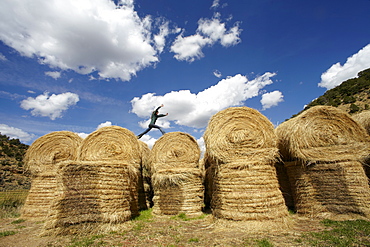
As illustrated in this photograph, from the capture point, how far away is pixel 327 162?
583 centimetres

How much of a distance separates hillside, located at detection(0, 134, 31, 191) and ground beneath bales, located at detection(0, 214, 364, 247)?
16.3 meters

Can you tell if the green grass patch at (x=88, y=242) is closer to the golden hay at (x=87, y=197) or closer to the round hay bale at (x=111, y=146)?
the golden hay at (x=87, y=197)

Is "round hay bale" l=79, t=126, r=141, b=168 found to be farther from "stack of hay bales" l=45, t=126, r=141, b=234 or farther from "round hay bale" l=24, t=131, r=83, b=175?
"round hay bale" l=24, t=131, r=83, b=175

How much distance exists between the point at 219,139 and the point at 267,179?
5.73 feet

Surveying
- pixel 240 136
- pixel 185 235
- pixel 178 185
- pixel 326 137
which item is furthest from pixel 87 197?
pixel 326 137

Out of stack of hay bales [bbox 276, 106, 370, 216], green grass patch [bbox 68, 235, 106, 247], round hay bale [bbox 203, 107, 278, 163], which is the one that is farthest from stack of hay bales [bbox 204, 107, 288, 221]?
green grass patch [bbox 68, 235, 106, 247]

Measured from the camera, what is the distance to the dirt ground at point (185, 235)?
13.5ft

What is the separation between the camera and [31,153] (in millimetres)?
7926

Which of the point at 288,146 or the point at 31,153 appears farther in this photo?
the point at 31,153

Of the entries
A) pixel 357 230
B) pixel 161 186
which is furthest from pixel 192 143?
pixel 357 230

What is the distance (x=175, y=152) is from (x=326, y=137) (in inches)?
207

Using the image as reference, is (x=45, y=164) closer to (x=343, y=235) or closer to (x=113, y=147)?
(x=113, y=147)

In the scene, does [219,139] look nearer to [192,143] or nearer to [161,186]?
[192,143]

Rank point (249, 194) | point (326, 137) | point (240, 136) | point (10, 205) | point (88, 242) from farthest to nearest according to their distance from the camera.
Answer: point (10, 205)
point (326, 137)
point (240, 136)
point (249, 194)
point (88, 242)
